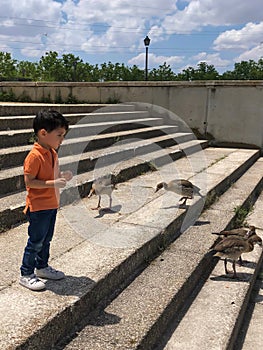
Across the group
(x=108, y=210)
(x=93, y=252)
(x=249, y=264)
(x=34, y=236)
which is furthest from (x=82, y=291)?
(x=249, y=264)

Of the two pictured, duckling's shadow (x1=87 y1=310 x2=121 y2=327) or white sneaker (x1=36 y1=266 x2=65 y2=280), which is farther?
white sneaker (x1=36 y1=266 x2=65 y2=280)

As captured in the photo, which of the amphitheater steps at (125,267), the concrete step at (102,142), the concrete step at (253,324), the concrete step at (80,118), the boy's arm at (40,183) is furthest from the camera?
the concrete step at (80,118)

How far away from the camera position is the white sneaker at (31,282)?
8.53 feet

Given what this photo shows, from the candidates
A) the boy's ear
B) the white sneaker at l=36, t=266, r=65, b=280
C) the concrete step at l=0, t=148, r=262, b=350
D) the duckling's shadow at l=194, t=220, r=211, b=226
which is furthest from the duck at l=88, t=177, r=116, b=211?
the boy's ear

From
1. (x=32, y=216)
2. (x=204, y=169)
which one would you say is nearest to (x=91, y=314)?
(x=32, y=216)

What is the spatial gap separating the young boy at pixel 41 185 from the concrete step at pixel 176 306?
1.86ft

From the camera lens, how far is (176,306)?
3172mm

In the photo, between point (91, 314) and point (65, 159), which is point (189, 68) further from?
point (91, 314)

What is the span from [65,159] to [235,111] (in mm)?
6150

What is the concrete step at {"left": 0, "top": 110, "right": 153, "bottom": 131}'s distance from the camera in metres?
6.14

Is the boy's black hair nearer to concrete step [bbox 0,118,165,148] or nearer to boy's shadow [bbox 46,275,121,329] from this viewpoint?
boy's shadow [bbox 46,275,121,329]

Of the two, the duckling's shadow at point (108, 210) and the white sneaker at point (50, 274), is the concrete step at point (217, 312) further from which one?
the duckling's shadow at point (108, 210)

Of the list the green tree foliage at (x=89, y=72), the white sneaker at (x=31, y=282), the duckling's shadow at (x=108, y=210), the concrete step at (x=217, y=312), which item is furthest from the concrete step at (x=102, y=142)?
the green tree foliage at (x=89, y=72)

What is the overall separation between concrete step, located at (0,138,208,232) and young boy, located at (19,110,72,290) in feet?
3.69
